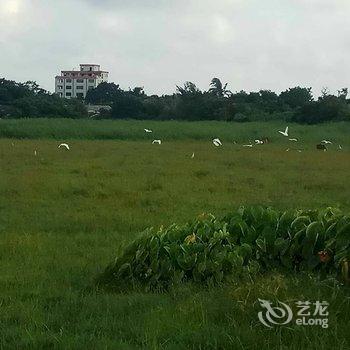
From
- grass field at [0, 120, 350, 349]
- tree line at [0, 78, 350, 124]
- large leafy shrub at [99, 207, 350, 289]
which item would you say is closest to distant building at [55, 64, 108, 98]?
tree line at [0, 78, 350, 124]

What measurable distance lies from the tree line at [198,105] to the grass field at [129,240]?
2591cm

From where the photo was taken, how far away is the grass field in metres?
4.12

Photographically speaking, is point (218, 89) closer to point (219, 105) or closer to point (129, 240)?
point (219, 105)

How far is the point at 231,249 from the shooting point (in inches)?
219

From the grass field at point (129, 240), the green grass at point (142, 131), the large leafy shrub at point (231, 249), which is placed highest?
the large leafy shrub at point (231, 249)

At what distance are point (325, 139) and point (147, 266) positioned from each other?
32.1 meters

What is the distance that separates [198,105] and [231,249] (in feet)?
168

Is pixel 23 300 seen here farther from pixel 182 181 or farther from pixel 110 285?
pixel 182 181

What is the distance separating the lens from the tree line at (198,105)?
159 feet

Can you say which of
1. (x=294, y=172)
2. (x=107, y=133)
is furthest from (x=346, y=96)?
(x=294, y=172)

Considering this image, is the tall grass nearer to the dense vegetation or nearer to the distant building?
the dense vegetation

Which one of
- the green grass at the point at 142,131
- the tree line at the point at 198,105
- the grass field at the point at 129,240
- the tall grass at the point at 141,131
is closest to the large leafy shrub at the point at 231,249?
the grass field at the point at 129,240

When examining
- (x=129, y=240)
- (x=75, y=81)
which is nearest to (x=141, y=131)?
(x=129, y=240)

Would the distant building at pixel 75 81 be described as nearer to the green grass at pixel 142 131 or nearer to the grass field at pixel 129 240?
the green grass at pixel 142 131
